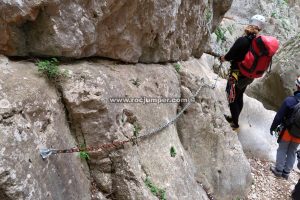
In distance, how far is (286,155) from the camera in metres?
7.27

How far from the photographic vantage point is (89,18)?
4047mm

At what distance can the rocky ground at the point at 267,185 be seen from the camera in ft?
22.0

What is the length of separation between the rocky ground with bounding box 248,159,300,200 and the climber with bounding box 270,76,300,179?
0.17 metres

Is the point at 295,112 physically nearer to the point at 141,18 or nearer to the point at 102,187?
the point at 141,18

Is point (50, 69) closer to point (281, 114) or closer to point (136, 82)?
point (136, 82)

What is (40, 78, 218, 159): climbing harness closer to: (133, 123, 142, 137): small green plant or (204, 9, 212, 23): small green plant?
(133, 123, 142, 137): small green plant

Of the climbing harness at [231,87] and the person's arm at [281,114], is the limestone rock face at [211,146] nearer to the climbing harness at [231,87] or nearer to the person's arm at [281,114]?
the climbing harness at [231,87]

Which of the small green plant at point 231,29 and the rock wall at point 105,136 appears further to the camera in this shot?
the small green plant at point 231,29

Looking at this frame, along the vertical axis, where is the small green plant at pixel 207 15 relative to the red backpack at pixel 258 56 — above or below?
above

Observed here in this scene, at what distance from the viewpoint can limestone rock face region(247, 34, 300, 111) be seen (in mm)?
10844

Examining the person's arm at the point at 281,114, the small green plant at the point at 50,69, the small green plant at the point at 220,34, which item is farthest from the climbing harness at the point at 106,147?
the small green plant at the point at 220,34

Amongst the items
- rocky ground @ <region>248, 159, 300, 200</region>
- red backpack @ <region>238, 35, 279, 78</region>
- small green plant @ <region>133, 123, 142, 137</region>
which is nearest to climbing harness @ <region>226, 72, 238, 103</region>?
red backpack @ <region>238, 35, 279, 78</region>

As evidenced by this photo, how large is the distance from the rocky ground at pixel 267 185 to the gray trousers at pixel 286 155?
264 mm

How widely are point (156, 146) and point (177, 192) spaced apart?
2.24 feet
